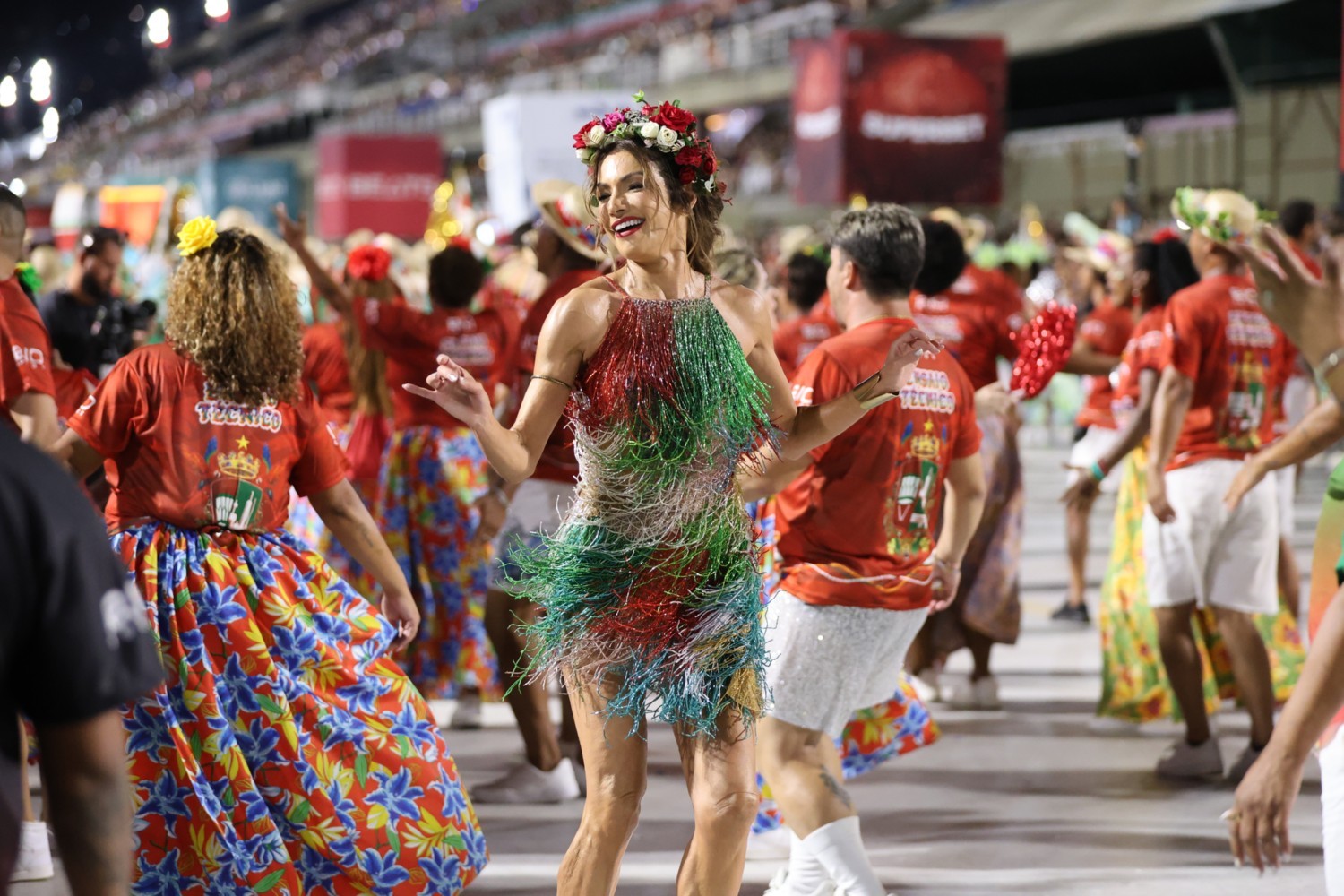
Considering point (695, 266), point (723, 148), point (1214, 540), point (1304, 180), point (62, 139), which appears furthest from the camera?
point (62, 139)

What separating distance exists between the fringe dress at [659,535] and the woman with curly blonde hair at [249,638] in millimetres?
753

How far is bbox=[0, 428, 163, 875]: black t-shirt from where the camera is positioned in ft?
5.17

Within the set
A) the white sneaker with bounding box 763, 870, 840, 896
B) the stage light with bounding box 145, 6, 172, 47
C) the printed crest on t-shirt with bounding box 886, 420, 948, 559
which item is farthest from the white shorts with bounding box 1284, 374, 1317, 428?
the stage light with bounding box 145, 6, 172, 47

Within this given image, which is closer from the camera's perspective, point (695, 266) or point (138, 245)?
point (695, 266)

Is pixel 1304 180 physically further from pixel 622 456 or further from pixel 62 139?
pixel 62 139

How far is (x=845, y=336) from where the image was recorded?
4125mm

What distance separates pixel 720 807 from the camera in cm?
318

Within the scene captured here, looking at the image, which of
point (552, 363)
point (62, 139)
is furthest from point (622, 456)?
point (62, 139)

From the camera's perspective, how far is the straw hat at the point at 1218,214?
528 cm

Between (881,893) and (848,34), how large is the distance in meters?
9.03

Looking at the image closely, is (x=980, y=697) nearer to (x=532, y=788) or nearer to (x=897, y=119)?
(x=532, y=788)

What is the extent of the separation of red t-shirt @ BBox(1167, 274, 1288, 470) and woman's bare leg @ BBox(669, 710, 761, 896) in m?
2.99

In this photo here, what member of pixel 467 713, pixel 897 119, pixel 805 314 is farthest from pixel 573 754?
pixel 897 119

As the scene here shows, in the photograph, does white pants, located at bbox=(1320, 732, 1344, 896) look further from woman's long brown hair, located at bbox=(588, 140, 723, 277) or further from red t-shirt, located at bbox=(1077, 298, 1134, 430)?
red t-shirt, located at bbox=(1077, 298, 1134, 430)
